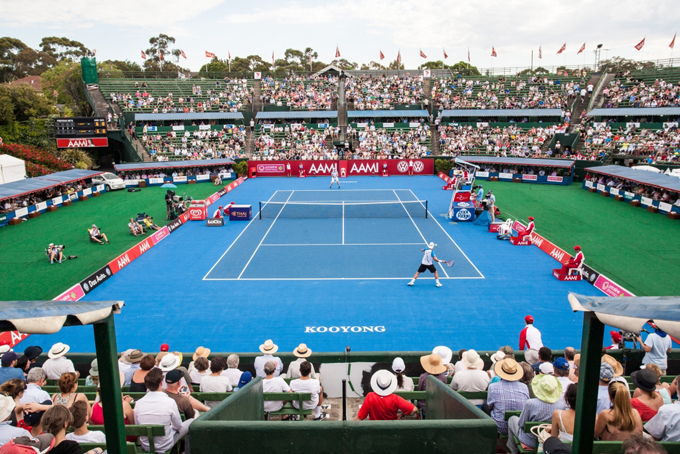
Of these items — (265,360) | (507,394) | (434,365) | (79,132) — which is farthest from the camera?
(79,132)

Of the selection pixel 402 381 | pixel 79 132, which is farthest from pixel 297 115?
pixel 402 381

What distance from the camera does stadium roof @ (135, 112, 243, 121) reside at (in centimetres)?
5431

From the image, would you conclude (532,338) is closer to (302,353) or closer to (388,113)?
(302,353)

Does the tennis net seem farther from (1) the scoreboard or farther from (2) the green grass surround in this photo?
(1) the scoreboard

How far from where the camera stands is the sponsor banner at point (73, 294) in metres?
A: 14.8

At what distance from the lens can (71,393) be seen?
6.46 meters

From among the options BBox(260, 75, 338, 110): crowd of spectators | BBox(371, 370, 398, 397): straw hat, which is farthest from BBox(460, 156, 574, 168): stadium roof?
BBox(371, 370, 398, 397): straw hat

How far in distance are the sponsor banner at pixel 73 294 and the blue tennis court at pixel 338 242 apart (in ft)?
14.7

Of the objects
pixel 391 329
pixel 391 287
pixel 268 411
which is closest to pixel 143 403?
pixel 268 411

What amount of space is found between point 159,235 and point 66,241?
5.01 m

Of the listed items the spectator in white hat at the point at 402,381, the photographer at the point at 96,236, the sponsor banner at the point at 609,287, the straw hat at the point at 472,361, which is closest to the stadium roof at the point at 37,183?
the photographer at the point at 96,236

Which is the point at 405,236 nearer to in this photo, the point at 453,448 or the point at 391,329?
the point at 391,329

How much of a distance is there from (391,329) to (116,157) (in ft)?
169

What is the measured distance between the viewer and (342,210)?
30.9 m
